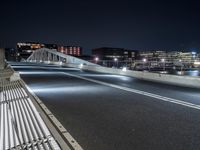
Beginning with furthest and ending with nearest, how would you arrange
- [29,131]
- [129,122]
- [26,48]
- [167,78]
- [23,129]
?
[26,48] < [167,78] < [129,122] < [23,129] < [29,131]

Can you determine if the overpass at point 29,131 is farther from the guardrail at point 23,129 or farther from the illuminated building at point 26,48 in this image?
the illuminated building at point 26,48

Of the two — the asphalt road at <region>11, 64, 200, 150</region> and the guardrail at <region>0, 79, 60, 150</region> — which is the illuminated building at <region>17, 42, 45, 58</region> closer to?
the asphalt road at <region>11, 64, 200, 150</region>

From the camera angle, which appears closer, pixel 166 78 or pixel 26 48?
pixel 166 78

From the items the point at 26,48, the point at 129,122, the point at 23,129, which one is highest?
the point at 26,48

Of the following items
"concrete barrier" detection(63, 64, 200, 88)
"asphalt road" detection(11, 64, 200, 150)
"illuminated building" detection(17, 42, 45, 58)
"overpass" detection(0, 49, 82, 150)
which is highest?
"illuminated building" detection(17, 42, 45, 58)

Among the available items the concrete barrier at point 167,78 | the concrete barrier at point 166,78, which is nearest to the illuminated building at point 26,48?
the concrete barrier at point 166,78

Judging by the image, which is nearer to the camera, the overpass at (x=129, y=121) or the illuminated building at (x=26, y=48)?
the overpass at (x=129, y=121)

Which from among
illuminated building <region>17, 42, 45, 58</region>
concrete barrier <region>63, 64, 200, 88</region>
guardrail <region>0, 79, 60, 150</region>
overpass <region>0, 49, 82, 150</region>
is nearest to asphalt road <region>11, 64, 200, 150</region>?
overpass <region>0, 49, 82, 150</region>

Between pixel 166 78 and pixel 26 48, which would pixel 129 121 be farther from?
pixel 26 48

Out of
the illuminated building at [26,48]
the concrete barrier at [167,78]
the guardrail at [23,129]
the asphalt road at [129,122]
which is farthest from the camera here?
the illuminated building at [26,48]

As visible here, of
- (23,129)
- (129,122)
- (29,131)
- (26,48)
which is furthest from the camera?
(26,48)

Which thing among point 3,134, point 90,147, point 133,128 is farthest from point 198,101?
point 3,134

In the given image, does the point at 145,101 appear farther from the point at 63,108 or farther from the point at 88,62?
the point at 88,62

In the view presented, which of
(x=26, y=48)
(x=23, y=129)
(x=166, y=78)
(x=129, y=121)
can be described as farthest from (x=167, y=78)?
(x=26, y=48)
